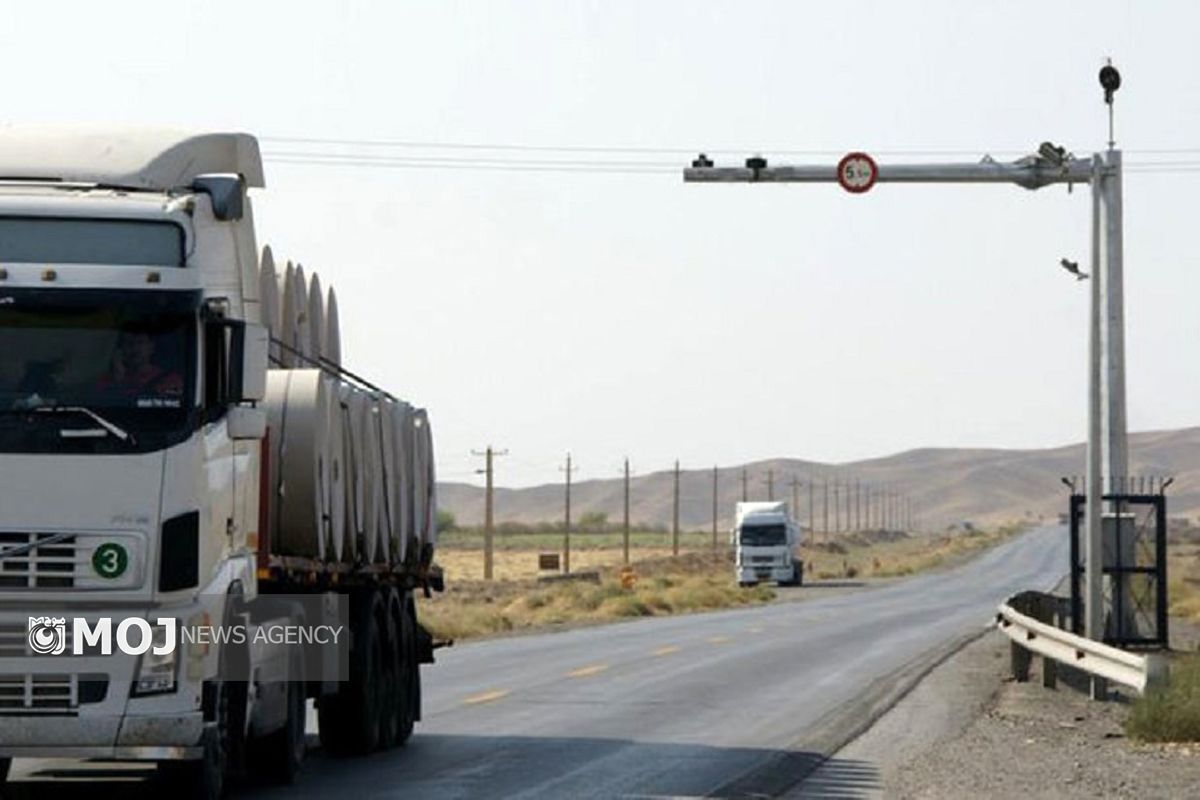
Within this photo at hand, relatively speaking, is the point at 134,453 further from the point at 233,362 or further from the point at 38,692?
the point at 38,692

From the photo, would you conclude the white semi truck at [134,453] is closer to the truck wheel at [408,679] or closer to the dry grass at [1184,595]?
the truck wheel at [408,679]

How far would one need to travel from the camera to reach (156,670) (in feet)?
46.1

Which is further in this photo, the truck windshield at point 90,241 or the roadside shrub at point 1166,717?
the roadside shrub at point 1166,717

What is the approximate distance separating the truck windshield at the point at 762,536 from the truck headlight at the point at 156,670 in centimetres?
7789

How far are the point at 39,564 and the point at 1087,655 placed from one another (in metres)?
13.8

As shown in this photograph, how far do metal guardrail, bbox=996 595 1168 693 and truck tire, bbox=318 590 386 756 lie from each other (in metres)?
6.71

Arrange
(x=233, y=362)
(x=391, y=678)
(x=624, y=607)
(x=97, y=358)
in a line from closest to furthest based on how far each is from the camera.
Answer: (x=97, y=358), (x=233, y=362), (x=391, y=678), (x=624, y=607)

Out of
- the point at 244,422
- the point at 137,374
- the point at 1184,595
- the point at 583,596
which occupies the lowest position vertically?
the point at 583,596

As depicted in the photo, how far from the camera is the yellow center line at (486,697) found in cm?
2708

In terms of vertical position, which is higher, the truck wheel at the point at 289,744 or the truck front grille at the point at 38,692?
the truck front grille at the point at 38,692

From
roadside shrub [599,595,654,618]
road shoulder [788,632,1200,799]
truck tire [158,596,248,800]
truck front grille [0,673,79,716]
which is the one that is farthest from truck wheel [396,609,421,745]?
roadside shrub [599,595,654,618]

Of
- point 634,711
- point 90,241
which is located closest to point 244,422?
point 90,241

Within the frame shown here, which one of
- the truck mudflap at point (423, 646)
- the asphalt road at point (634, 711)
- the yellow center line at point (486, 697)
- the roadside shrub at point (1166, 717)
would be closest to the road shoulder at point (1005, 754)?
the roadside shrub at point (1166, 717)

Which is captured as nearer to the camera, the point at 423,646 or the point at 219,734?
the point at 219,734
